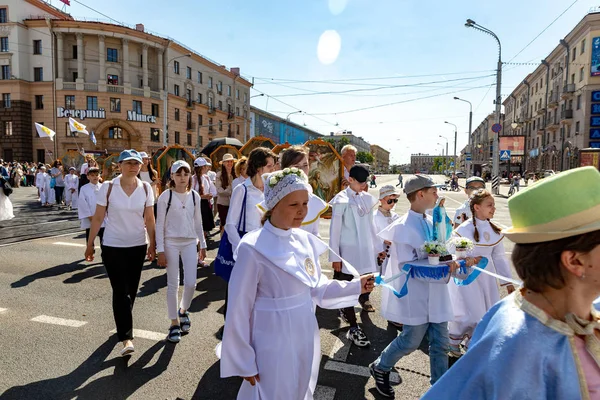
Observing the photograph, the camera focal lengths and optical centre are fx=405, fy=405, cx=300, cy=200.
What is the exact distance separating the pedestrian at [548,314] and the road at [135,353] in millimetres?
2501

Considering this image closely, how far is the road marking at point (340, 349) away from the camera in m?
4.18

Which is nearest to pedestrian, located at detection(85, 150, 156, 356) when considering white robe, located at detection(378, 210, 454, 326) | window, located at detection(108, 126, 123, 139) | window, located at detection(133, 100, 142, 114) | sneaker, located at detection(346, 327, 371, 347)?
sneaker, located at detection(346, 327, 371, 347)

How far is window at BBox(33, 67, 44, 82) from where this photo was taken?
146ft

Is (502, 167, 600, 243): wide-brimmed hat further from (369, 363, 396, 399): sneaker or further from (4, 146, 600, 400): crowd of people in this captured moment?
(369, 363, 396, 399): sneaker

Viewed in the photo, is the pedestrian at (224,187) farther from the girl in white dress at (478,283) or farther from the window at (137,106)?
the window at (137,106)

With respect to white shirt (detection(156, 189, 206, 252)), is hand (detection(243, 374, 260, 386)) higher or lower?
lower

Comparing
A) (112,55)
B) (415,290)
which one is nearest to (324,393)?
(415,290)

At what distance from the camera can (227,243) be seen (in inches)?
161

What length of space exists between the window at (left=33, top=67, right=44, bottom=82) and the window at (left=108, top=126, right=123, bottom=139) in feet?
29.2

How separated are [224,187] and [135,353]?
5433 mm

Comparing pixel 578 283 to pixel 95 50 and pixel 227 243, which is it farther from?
pixel 95 50

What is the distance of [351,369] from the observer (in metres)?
3.92

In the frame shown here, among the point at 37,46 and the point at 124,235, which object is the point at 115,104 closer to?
the point at 37,46

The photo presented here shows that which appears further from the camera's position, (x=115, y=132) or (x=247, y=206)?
(x=115, y=132)
